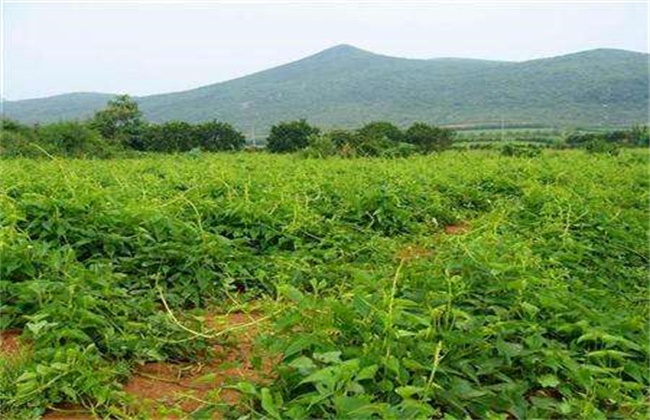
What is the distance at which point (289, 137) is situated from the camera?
105 ft

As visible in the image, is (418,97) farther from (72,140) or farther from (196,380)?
(196,380)

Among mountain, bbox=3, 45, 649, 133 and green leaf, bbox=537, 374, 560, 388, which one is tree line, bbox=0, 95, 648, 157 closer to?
green leaf, bbox=537, 374, 560, 388

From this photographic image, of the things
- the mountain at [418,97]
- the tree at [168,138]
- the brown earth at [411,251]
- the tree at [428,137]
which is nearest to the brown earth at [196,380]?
the brown earth at [411,251]

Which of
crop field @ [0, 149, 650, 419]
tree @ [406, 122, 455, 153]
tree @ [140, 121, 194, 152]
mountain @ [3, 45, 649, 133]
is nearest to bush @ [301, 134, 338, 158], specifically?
tree @ [406, 122, 455, 153]

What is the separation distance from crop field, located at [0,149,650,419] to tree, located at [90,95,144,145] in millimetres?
27549

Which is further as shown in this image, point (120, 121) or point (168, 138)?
point (120, 121)

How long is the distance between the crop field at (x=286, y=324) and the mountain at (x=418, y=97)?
209ft

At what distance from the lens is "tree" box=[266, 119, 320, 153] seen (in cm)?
3170

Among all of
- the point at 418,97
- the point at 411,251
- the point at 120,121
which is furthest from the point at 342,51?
the point at 411,251

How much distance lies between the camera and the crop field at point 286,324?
2.38 meters

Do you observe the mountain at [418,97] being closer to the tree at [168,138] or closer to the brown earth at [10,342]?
the tree at [168,138]

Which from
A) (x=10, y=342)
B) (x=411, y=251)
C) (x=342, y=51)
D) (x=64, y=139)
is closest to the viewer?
(x=10, y=342)

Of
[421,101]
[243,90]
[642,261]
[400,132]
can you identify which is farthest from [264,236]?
[243,90]

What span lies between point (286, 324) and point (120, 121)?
32.4m
